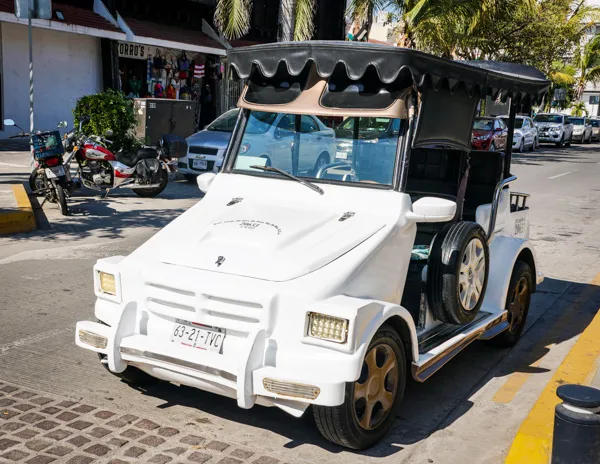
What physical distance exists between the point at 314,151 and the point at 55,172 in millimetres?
7478

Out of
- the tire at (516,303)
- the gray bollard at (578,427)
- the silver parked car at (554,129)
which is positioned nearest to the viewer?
the gray bollard at (578,427)

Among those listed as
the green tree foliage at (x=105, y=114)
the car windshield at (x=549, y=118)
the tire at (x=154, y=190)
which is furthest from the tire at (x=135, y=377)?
the car windshield at (x=549, y=118)

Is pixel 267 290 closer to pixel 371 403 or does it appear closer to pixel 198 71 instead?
pixel 371 403

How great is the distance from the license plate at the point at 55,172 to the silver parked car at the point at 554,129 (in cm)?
2971

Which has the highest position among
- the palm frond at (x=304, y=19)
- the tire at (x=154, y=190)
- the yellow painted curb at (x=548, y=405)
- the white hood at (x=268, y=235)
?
the palm frond at (x=304, y=19)

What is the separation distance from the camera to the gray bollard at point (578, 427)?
3.53m

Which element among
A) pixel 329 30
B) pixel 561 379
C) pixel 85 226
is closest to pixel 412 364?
pixel 561 379

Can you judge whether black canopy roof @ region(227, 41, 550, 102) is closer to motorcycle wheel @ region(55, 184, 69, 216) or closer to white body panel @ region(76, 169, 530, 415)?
white body panel @ region(76, 169, 530, 415)

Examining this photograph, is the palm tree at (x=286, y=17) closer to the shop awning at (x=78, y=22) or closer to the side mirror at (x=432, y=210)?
the shop awning at (x=78, y=22)

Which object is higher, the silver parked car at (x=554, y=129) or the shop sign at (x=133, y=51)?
the shop sign at (x=133, y=51)

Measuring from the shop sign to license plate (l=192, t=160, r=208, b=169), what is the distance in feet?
35.8

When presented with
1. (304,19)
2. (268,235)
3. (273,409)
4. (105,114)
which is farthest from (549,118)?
(268,235)

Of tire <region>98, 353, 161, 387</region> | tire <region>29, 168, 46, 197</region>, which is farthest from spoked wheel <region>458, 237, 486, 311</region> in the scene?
tire <region>29, 168, 46, 197</region>

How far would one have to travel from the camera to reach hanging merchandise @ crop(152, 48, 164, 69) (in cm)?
2591
